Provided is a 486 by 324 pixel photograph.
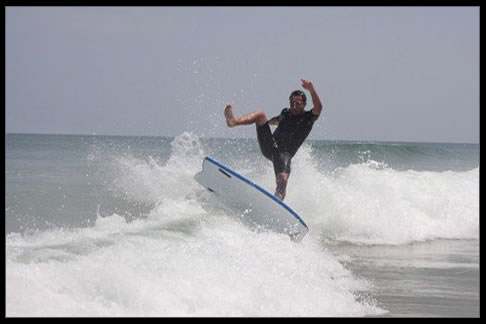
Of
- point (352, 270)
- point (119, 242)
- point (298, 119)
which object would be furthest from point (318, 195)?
point (119, 242)

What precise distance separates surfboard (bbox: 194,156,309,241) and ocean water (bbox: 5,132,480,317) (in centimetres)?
20

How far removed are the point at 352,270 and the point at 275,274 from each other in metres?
1.51

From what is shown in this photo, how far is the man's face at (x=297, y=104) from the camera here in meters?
8.81

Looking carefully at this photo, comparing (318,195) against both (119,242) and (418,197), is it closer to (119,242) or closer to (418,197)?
(418,197)

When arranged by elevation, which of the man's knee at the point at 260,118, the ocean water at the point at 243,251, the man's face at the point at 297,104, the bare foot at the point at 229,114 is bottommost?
the ocean water at the point at 243,251

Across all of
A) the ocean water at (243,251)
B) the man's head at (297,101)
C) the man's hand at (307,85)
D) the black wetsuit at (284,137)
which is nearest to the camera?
Result: the ocean water at (243,251)

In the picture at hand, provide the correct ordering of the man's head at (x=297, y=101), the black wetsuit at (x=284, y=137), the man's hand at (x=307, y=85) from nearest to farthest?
the man's hand at (x=307, y=85) < the man's head at (x=297, y=101) < the black wetsuit at (x=284, y=137)

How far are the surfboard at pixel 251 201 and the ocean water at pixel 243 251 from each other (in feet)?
0.67

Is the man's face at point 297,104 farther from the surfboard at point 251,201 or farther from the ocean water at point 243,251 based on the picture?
the ocean water at point 243,251

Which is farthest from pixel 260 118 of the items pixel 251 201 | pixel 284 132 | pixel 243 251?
pixel 243 251

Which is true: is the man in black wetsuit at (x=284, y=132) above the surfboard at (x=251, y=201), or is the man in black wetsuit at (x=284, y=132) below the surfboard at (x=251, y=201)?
above

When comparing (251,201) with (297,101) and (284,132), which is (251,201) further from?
(297,101)

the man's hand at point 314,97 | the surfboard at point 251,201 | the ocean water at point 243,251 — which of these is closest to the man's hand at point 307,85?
the man's hand at point 314,97

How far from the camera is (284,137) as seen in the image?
9031mm
